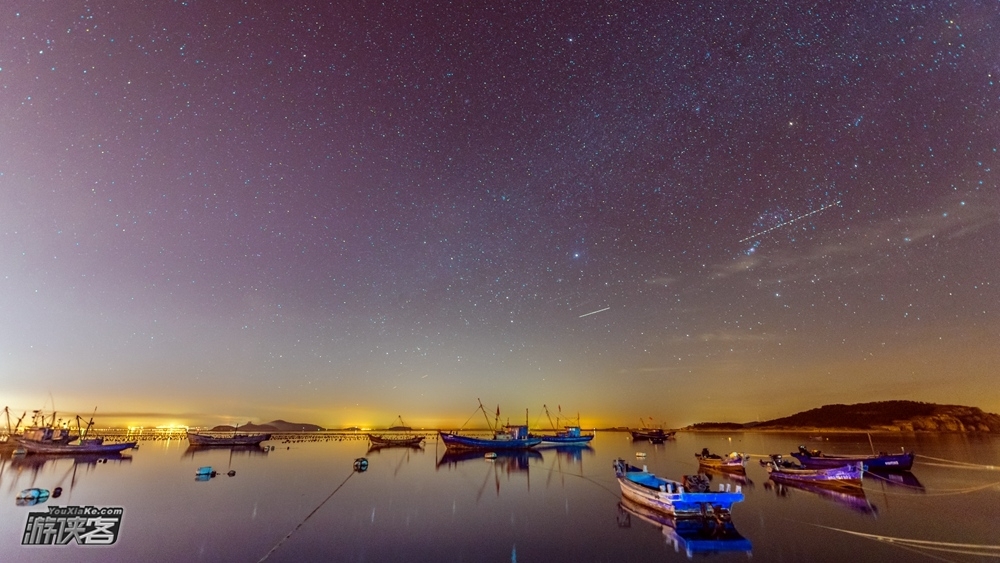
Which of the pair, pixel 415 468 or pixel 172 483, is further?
pixel 415 468

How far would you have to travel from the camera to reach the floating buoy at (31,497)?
3394 cm

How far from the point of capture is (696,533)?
24.0 metres

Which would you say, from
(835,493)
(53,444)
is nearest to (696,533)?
(835,493)

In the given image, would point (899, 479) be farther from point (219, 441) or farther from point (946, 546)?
point (219, 441)

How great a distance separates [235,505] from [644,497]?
100 feet

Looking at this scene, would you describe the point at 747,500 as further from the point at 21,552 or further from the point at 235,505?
the point at 21,552

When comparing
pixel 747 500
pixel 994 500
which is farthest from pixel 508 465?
pixel 994 500

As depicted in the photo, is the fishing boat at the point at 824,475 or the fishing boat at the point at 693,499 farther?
the fishing boat at the point at 824,475

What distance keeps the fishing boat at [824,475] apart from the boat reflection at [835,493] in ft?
1.49

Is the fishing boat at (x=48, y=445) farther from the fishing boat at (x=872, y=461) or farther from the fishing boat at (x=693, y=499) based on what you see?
the fishing boat at (x=872, y=461)

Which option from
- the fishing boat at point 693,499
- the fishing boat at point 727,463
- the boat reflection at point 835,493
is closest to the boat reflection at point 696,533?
the fishing boat at point 693,499

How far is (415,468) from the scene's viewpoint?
208 ft

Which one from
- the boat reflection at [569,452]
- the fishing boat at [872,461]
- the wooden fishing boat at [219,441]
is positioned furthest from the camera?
the wooden fishing boat at [219,441]

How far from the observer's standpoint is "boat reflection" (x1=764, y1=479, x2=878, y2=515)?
31.5 m
